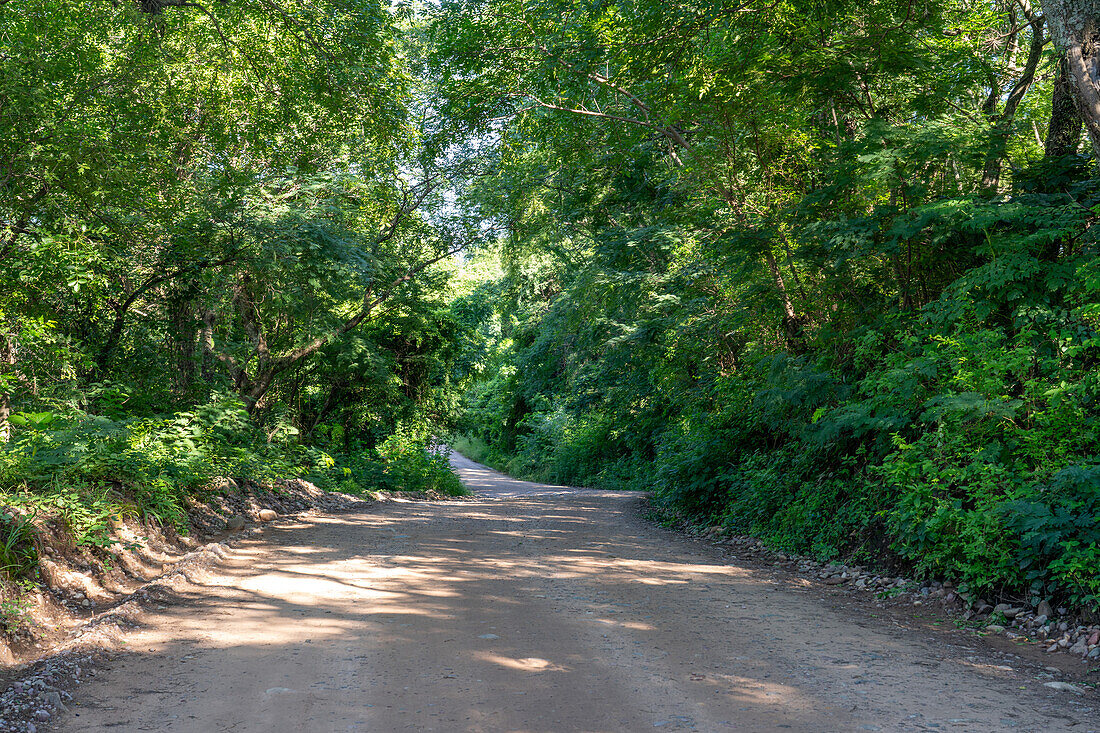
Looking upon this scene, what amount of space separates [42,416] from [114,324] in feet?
16.8

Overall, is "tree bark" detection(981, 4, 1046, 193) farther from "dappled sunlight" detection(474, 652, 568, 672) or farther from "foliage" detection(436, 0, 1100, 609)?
"dappled sunlight" detection(474, 652, 568, 672)

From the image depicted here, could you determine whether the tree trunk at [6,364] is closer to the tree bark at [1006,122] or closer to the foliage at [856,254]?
the foliage at [856,254]

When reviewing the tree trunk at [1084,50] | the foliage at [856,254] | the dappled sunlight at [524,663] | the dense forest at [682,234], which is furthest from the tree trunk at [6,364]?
the tree trunk at [1084,50]

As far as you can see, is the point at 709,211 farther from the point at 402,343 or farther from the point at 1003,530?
the point at 402,343

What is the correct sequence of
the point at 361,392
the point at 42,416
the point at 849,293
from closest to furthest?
1. the point at 42,416
2. the point at 849,293
3. the point at 361,392

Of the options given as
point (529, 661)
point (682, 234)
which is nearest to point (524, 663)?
point (529, 661)

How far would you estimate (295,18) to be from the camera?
10.0m

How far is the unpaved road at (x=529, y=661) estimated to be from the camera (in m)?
3.85

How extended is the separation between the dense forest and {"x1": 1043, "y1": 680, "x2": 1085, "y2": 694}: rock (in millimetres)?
1047

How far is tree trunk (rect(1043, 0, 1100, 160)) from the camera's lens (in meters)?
6.42

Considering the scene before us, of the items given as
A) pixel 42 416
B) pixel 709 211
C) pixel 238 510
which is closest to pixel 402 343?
pixel 238 510

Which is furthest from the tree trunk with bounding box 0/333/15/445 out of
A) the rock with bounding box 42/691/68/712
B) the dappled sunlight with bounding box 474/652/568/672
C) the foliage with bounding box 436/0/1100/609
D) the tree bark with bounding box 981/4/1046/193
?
the tree bark with bounding box 981/4/1046/193

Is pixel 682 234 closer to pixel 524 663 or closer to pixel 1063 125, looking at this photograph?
pixel 1063 125

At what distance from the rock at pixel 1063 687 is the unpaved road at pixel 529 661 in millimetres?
87
